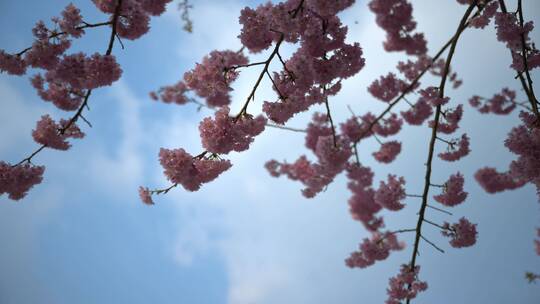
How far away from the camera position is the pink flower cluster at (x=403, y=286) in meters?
6.01

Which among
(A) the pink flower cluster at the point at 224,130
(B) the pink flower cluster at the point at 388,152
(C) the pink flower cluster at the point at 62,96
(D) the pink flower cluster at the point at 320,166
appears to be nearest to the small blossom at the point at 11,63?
(C) the pink flower cluster at the point at 62,96

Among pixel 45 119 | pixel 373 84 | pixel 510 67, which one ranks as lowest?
pixel 45 119

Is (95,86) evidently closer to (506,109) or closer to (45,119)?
(45,119)

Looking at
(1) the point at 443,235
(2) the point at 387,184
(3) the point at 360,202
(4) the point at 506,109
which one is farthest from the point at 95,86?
(4) the point at 506,109

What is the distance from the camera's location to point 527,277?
6.21 m

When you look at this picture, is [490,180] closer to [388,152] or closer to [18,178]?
[388,152]

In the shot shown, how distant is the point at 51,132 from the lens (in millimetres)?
4316

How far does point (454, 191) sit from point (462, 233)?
101 cm

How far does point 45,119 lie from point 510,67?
676cm

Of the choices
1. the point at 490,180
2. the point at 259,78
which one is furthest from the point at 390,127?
the point at 259,78

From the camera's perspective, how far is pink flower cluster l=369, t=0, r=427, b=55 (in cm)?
607

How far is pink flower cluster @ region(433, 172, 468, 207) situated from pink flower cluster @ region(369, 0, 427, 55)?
3.65m

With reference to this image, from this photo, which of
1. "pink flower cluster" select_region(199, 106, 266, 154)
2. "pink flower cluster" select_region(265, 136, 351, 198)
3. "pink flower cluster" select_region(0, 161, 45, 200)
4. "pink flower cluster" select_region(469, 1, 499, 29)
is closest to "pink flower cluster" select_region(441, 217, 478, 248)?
"pink flower cluster" select_region(265, 136, 351, 198)

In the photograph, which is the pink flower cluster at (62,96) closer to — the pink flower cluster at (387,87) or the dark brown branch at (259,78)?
the dark brown branch at (259,78)
